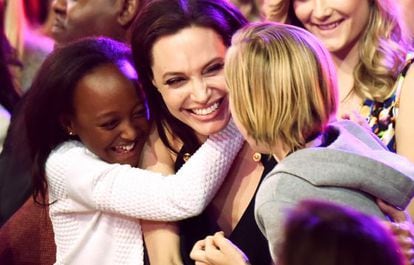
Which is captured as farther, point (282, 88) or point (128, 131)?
point (128, 131)

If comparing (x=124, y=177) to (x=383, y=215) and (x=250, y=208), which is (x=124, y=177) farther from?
(x=383, y=215)

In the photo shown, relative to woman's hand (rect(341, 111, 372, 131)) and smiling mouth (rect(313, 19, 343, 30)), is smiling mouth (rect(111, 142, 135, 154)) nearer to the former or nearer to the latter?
woman's hand (rect(341, 111, 372, 131))

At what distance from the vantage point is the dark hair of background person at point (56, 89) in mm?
2473

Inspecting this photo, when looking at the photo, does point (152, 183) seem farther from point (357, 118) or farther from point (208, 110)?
point (357, 118)

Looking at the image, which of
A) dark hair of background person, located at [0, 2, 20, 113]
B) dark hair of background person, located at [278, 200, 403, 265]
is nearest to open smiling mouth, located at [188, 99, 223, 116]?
dark hair of background person, located at [278, 200, 403, 265]

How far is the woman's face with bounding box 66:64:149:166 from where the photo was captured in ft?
8.05

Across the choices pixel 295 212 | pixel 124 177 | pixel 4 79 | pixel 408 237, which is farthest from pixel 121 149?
pixel 4 79

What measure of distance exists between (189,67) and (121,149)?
37 centimetres

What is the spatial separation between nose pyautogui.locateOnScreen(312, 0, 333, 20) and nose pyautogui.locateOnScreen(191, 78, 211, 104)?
24.5 inches

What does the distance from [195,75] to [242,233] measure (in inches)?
18.8

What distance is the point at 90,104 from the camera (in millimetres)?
2469

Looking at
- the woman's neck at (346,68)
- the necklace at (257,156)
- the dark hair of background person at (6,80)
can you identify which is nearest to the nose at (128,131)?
the necklace at (257,156)

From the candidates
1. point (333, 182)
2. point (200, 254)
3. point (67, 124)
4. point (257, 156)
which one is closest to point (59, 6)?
point (67, 124)

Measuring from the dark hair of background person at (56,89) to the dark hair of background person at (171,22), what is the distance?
0.11 metres
